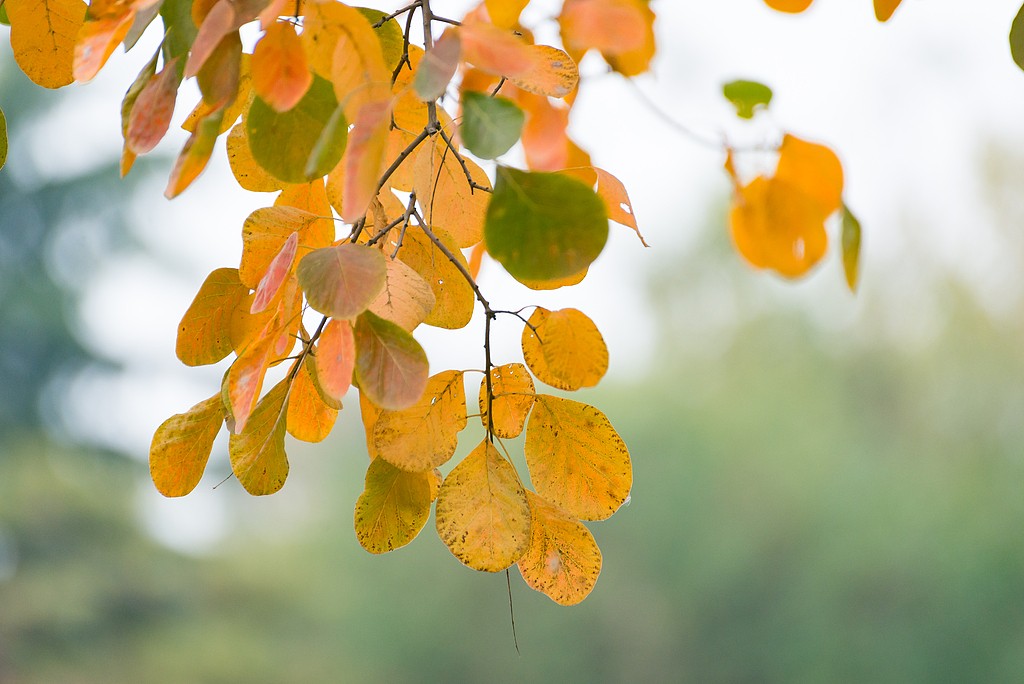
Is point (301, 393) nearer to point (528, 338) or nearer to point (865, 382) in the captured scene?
point (528, 338)

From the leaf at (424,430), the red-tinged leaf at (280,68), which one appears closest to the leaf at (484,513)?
the leaf at (424,430)

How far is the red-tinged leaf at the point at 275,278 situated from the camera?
9.3 inches

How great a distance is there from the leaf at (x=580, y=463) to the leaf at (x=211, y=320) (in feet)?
0.35

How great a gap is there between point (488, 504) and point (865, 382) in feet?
15.0

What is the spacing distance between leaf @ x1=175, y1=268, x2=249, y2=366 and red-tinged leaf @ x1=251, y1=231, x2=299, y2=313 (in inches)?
1.8

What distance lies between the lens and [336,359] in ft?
0.77

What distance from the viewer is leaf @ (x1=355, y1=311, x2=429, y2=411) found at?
223mm

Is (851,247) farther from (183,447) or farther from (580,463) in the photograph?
(183,447)

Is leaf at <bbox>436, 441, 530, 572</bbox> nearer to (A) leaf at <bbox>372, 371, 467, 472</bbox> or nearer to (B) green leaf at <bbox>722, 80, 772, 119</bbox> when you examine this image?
(A) leaf at <bbox>372, 371, 467, 472</bbox>

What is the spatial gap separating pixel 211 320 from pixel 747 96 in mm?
189

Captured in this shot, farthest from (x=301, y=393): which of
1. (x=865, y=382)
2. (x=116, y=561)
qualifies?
(x=865, y=382)

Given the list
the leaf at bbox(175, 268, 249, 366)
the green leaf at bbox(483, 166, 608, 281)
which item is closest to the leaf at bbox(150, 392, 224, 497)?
the leaf at bbox(175, 268, 249, 366)

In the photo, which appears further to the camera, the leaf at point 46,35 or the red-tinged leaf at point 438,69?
the leaf at point 46,35

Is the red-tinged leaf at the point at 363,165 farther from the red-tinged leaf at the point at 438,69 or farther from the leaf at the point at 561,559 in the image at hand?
the leaf at the point at 561,559
